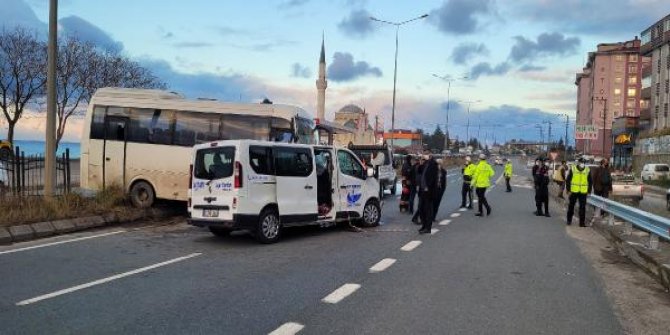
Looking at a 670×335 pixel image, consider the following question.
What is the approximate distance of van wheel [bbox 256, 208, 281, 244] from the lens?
11.3m

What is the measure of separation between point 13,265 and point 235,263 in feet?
10.2

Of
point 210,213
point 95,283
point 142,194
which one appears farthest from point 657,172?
point 95,283

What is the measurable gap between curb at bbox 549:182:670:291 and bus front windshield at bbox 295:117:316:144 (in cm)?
788

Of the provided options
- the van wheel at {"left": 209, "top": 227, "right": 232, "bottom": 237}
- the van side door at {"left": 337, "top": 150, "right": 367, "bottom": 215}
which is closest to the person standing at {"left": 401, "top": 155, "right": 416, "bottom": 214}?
the van side door at {"left": 337, "top": 150, "right": 367, "bottom": 215}

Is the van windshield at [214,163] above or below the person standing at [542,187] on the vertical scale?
above

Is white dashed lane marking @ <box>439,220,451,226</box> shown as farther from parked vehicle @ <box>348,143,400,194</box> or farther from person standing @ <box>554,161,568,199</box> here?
person standing @ <box>554,161,568,199</box>

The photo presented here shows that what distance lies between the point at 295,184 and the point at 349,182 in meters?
1.88

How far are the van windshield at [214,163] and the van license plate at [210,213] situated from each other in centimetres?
59

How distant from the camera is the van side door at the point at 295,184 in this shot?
11.8m

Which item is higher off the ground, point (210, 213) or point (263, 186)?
point (263, 186)

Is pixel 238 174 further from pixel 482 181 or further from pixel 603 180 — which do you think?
pixel 603 180

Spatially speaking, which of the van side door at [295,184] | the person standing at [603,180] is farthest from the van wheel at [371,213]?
the person standing at [603,180]

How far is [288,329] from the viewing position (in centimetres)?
578

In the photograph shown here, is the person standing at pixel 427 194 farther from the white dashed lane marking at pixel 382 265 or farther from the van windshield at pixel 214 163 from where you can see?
the van windshield at pixel 214 163
